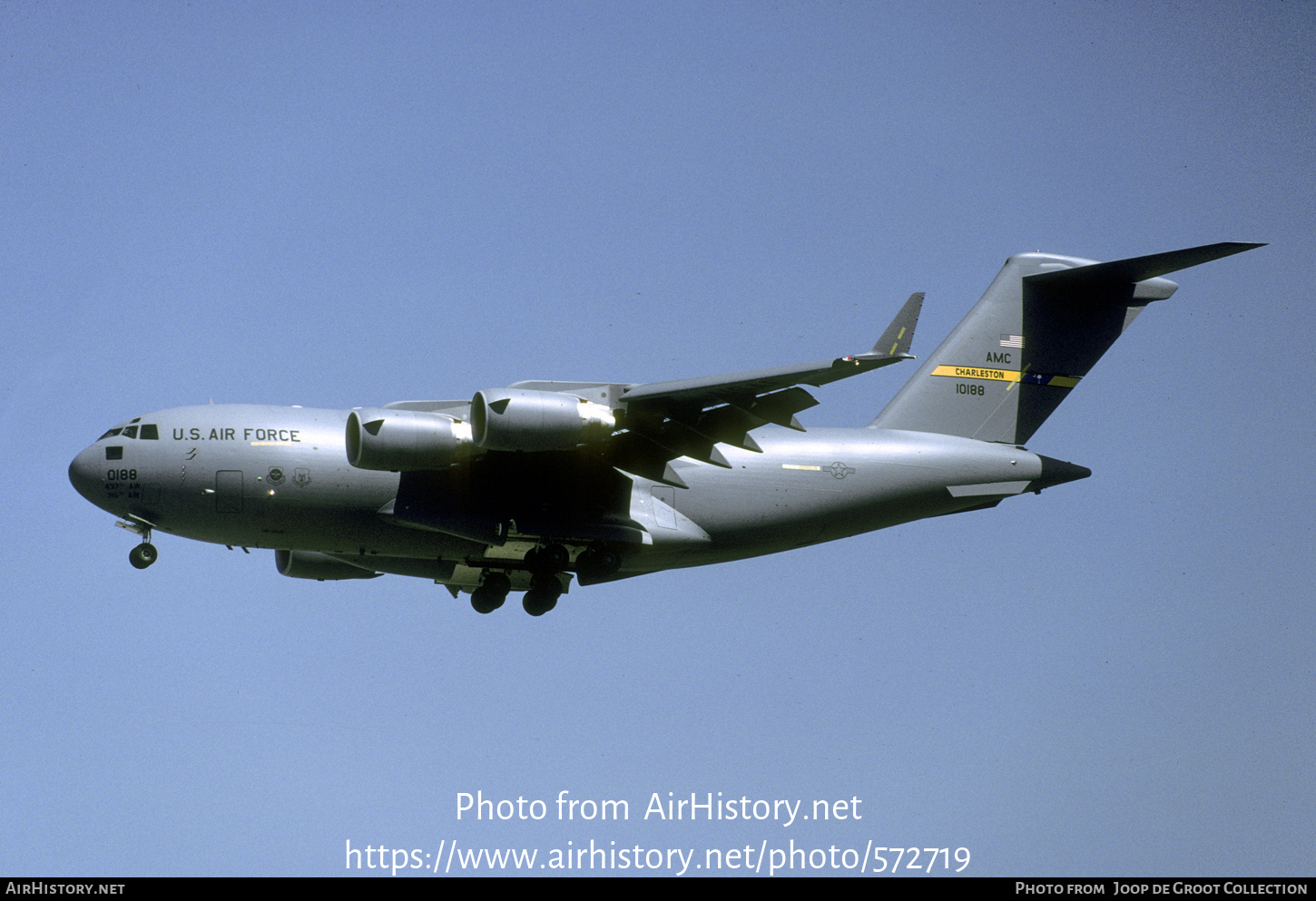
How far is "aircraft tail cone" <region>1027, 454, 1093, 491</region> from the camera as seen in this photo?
1666 cm

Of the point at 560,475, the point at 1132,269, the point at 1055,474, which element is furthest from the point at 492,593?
the point at 1132,269

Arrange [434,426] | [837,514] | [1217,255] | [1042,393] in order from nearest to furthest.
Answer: [434,426]
[1217,255]
[837,514]
[1042,393]

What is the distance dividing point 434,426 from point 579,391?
142cm

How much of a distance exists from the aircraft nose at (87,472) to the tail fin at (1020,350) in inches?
330

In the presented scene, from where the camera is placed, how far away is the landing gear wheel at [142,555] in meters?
14.7

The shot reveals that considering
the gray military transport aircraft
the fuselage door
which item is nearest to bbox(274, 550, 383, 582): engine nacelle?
the gray military transport aircraft

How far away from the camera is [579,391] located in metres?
14.4

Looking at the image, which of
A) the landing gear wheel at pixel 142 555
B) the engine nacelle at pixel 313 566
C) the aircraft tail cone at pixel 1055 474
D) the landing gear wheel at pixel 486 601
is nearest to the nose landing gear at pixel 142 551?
the landing gear wheel at pixel 142 555

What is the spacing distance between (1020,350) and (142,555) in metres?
10.0

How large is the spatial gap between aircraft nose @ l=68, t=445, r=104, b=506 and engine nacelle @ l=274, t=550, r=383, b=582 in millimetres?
2895

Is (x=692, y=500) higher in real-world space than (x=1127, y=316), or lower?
lower
